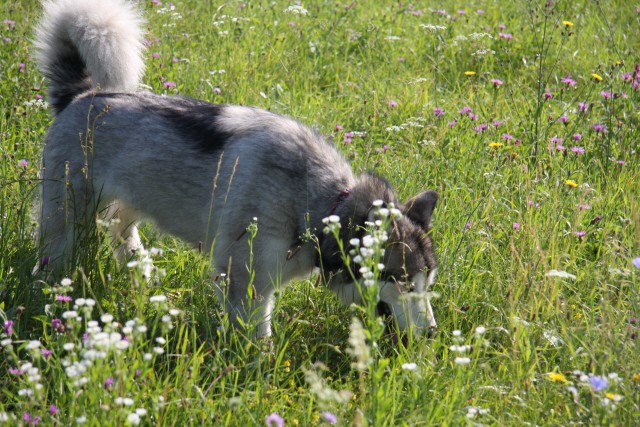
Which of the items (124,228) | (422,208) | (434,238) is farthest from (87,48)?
(434,238)

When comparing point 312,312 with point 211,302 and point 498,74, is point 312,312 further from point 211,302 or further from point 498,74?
point 498,74

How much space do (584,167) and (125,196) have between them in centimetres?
273

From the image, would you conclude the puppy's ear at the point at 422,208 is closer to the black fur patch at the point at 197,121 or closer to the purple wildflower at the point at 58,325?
the black fur patch at the point at 197,121

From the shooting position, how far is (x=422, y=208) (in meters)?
3.44

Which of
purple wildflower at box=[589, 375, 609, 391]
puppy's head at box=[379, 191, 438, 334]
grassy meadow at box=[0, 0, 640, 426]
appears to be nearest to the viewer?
purple wildflower at box=[589, 375, 609, 391]

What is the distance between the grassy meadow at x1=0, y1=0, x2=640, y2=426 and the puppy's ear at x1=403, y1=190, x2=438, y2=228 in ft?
1.21

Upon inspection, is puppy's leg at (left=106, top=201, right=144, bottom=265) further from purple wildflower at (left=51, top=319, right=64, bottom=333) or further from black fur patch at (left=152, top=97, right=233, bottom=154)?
purple wildflower at (left=51, top=319, right=64, bottom=333)

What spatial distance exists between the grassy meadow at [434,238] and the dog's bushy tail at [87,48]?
0.55m

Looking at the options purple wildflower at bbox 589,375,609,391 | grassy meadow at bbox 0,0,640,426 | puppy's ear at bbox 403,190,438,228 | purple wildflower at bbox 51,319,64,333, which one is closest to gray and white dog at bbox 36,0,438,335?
puppy's ear at bbox 403,190,438,228

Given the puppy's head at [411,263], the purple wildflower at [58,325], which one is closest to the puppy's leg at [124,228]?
the purple wildflower at [58,325]

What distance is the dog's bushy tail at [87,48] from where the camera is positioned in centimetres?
393

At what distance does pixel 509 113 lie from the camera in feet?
18.3

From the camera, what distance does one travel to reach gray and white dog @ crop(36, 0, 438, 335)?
3400mm

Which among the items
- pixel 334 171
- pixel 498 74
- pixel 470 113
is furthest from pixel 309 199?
pixel 498 74
